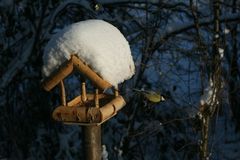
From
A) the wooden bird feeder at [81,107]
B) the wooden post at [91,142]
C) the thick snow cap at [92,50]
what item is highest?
the thick snow cap at [92,50]

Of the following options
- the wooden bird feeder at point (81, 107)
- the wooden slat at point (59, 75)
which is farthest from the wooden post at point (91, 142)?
the wooden slat at point (59, 75)

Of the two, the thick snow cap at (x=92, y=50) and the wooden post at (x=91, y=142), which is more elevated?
the thick snow cap at (x=92, y=50)

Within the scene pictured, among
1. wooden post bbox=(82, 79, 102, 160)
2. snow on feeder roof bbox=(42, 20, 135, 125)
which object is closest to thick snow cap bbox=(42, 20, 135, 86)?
snow on feeder roof bbox=(42, 20, 135, 125)

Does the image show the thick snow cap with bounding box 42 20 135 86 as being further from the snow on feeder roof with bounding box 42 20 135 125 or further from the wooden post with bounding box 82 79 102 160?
the wooden post with bounding box 82 79 102 160

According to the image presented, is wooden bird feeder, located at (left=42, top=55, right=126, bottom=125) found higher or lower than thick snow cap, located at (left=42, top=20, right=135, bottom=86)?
lower

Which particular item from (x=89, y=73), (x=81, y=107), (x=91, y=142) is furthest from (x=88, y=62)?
(x=91, y=142)

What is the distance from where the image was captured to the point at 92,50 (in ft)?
6.47

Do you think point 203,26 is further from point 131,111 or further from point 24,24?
point 24,24

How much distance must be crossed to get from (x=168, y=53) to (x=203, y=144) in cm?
150

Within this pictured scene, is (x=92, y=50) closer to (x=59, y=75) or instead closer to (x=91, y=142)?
(x=59, y=75)

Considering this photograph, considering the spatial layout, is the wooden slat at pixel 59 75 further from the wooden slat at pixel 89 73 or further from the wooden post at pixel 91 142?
the wooden post at pixel 91 142

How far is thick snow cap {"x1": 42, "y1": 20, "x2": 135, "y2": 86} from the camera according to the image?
1975mm

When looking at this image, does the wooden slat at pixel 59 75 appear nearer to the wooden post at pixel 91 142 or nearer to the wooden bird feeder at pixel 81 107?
the wooden bird feeder at pixel 81 107

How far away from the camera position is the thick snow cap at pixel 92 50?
1.97m
